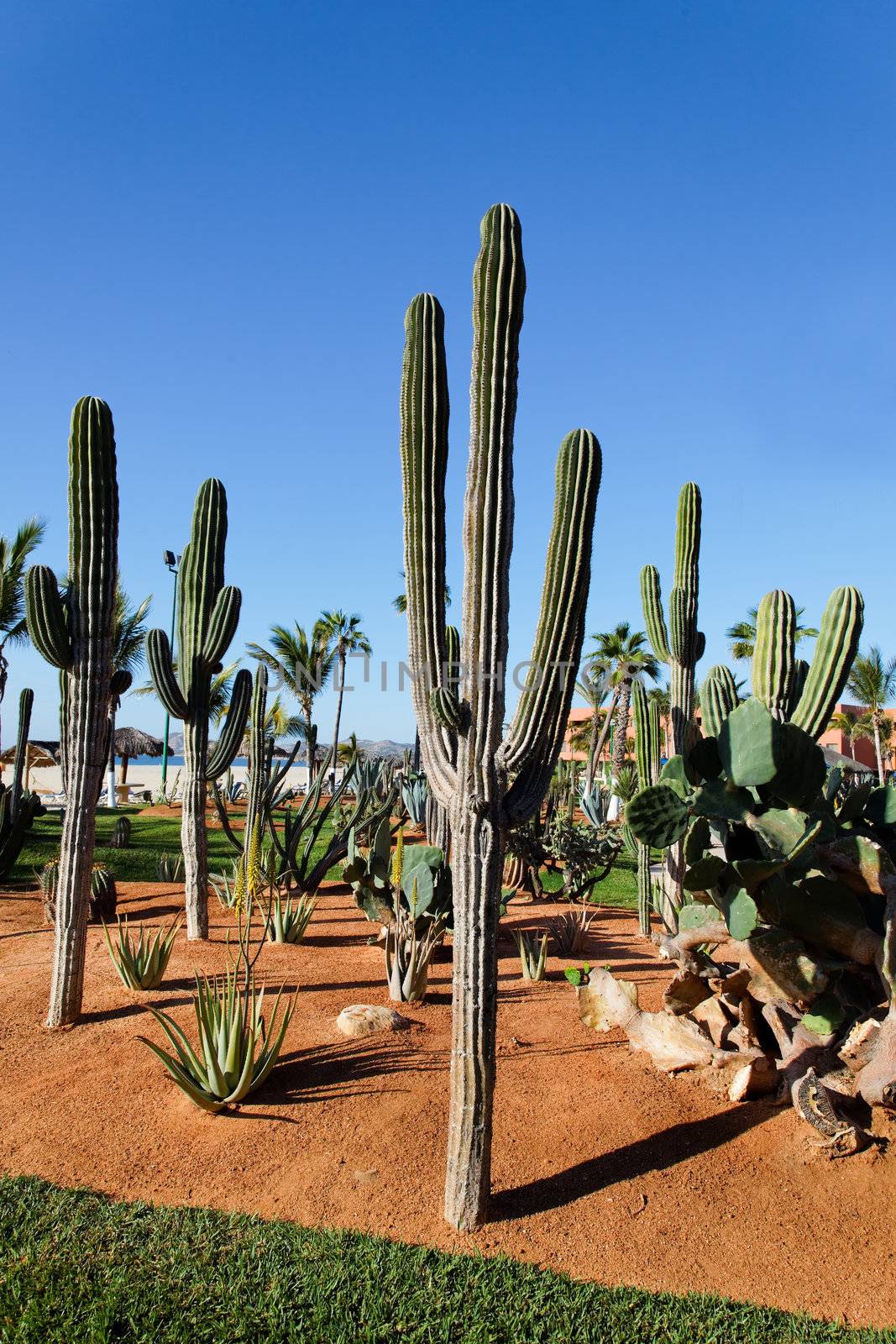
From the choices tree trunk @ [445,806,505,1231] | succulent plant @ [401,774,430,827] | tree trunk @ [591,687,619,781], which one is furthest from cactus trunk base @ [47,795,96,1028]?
tree trunk @ [591,687,619,781]

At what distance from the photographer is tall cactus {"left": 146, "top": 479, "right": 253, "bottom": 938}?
28.9 feet

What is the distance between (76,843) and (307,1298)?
3942mm

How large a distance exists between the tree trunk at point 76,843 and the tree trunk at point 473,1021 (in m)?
3.53

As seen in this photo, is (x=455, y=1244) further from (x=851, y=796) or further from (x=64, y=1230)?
(x=851, y=796)

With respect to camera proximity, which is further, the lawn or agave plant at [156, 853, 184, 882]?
the lawn

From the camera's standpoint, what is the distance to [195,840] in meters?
8.84

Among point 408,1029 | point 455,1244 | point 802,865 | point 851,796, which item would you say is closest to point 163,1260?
point 455,1244

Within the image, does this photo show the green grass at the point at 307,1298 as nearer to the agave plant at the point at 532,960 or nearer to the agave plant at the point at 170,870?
the agave plant at the point at 532,960

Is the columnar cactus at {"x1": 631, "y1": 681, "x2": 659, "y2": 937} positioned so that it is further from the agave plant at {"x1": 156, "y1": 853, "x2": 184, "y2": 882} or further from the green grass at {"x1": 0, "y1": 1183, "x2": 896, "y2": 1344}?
the agave plant at {"x1": 156, "y1": 853, "x2": 184, "y2": 882}

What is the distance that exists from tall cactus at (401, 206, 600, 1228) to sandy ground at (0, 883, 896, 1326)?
1.62ft

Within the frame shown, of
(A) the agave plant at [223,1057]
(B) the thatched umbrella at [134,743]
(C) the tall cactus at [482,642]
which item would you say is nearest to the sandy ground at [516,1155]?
(A) the agave plant at [223,1057]

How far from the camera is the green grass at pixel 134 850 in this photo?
520 inches

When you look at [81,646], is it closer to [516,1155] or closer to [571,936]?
[516,1155]

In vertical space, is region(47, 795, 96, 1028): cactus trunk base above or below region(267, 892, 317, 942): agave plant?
above
